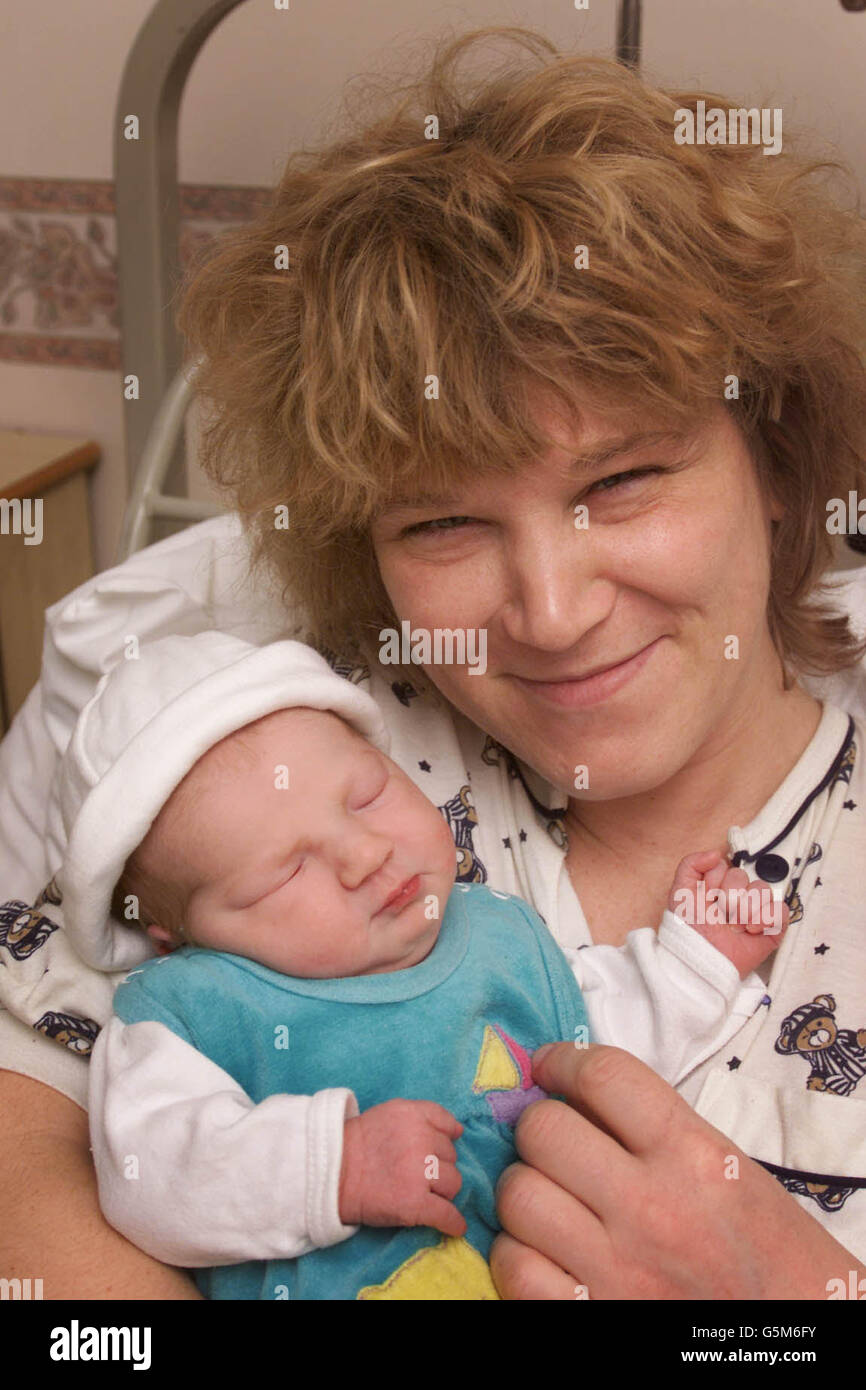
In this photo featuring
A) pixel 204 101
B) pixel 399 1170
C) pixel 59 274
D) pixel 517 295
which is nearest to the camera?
pixel 399 1170

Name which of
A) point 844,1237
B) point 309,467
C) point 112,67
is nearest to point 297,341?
point 309,467

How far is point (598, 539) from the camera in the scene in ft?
3.70

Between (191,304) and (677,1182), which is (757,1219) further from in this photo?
(191,304)

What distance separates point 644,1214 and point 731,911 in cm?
32

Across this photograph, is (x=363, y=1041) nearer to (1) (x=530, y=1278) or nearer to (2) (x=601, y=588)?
(1) (x=530, y=1278)

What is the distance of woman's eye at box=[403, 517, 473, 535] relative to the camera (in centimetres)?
118

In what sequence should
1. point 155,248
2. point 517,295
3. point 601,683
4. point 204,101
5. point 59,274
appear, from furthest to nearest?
point 59,274 → point 204,101 → point 155,248 → point 601,683 → point 517,295

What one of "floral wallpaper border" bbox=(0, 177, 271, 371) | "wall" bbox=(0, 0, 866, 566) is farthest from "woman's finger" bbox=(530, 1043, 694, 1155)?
"floral wallpaper border" bbox=(0, 177, 271, 371)

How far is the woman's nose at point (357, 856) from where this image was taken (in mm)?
1103

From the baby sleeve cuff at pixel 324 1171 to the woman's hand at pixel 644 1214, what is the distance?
132 millimetres

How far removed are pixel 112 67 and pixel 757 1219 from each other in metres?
2.39

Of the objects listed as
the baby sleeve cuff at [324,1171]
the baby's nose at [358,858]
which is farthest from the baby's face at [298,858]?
the baby sleeve cuff at [324,1171]

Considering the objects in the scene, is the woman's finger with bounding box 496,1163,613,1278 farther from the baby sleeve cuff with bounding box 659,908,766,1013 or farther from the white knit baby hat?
the white knit baby hat

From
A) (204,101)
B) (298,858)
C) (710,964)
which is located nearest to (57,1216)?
(298,858)
